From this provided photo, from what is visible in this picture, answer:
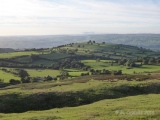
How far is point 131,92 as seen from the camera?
51.9 metres

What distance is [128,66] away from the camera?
153750 millimetres

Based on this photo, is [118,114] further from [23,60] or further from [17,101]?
[23,60]

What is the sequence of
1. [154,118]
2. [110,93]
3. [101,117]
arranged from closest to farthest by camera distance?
[154,118]
[101,117]
[110,93]

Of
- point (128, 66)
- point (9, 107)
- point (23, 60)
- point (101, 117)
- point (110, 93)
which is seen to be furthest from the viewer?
point (23, 60)

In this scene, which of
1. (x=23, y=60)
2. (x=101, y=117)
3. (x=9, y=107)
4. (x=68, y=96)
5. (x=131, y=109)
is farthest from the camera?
(x=23, y=60)

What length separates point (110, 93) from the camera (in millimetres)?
48906

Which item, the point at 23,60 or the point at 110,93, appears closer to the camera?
the point at 110,93

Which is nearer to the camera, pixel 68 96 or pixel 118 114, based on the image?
pixel 118 114

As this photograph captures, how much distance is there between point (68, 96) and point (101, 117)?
16.4 metres

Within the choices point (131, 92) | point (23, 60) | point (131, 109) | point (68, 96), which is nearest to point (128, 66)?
point (23, 60)

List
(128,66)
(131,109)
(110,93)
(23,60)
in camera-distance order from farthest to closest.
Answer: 1. (23,60)
2. (128,66)
3. (110,93)
4. (131,109)

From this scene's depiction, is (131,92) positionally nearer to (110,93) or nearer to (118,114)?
(110,93)

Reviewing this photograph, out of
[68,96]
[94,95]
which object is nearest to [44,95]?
[68,96]

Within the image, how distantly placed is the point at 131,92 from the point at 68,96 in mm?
14702
